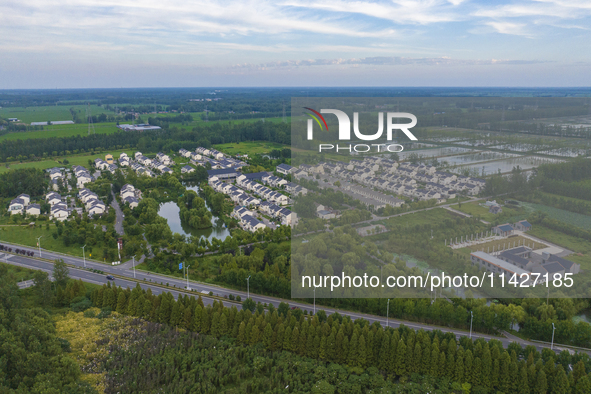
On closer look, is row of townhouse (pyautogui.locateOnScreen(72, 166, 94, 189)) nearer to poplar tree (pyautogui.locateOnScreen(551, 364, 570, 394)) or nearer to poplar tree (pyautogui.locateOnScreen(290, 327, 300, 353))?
poplar tree (pyautogui.locateOnScreen(290, 327, 300, 353))

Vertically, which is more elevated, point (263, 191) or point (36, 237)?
point (263, 191)

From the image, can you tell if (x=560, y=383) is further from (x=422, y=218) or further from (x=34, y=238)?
(x=34, y=238)

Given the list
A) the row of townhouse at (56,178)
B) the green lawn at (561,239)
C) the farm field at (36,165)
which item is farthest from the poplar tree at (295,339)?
the farm field at (36,165)

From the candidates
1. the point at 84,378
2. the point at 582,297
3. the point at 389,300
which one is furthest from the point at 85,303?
the point at 582,297

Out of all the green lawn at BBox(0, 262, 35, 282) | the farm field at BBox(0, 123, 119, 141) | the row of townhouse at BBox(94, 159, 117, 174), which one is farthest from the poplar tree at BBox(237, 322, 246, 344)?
the farm field at BBox(0, 123, 119, 141)

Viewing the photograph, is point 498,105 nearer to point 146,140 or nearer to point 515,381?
point 515,381

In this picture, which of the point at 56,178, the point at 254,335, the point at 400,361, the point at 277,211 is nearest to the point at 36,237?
the point at 56,178
